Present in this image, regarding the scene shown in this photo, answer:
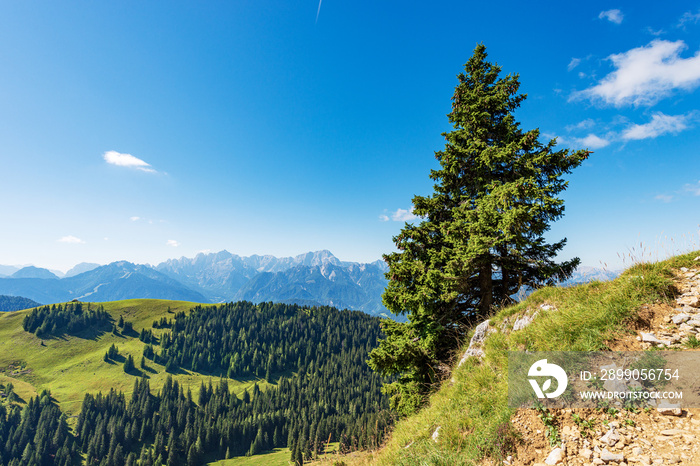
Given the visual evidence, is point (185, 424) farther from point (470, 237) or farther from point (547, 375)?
point (547, 375)

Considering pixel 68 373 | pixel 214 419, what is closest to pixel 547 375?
pixel 214 419

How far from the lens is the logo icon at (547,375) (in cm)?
543

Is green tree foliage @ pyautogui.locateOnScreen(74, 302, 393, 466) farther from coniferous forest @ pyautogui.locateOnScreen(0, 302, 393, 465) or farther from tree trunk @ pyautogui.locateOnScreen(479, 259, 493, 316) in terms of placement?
tree trunk @ pyautogui.locateOnScreen(479, 259, 493, 316)

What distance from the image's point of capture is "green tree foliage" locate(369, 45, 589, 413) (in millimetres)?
10609

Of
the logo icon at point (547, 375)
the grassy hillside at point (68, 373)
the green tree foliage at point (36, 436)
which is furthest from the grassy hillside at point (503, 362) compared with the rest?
the grassy hillside at point (68, 373)

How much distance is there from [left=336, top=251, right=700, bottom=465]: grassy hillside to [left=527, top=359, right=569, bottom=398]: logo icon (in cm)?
55

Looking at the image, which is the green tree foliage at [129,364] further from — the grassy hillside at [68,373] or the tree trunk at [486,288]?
the tree trunk at [486,288]

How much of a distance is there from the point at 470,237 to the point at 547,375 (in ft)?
19.7

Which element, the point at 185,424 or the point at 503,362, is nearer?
the point at 503,362

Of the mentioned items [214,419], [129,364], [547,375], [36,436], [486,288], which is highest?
[486,288]

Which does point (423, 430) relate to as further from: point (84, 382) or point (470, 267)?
point (84, 382)

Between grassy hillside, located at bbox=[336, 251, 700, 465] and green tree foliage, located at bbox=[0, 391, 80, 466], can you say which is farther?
green tree foliage, located at bbox=[0, 391, 80, 466]

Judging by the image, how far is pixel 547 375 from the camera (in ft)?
18.9

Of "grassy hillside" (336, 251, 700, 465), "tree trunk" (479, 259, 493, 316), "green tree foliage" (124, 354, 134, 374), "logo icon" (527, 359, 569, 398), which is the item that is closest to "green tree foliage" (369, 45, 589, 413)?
"tree trunk" (479, 259, 493, 316)
